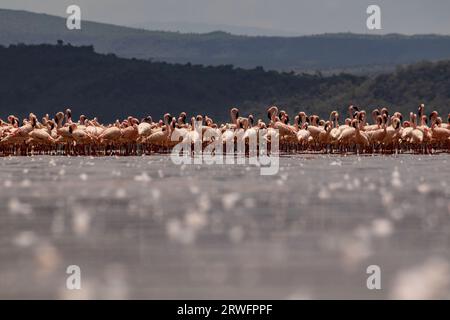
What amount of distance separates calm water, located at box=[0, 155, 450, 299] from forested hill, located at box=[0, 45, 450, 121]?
86488 millimetres

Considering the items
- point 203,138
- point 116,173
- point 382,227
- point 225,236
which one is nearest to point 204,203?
point 382,227

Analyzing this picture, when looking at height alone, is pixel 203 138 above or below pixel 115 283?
above

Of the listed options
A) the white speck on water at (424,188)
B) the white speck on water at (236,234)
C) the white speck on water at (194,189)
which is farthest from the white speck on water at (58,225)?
the white speck on water at (424,188)

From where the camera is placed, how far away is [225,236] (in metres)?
14.3

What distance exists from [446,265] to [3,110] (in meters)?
115

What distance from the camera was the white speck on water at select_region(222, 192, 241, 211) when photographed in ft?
59.3

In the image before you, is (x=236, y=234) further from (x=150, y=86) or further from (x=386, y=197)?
(x=150, y=86)

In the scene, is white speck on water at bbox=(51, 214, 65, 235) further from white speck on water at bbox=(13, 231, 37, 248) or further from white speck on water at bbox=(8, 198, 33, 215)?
white speck on water at bbox=(8, 198, 33, 215)

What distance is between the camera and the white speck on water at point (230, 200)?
1806 cm

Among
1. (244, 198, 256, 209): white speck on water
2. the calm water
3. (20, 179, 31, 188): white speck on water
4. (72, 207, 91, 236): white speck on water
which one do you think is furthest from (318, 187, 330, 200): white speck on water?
(20, 179, 31, 188): white speck on water

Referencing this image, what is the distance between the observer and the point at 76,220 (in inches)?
635

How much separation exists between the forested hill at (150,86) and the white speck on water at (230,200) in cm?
8806

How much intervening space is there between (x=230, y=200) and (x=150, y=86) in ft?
350
